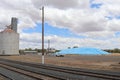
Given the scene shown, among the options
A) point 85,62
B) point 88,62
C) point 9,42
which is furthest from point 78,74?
point 9,42

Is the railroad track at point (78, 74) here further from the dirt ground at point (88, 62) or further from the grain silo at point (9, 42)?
the grain silo at point (9, 42)

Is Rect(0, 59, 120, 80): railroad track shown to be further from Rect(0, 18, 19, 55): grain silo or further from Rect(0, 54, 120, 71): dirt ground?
Rect(0, 18, 19, 55): grain silo

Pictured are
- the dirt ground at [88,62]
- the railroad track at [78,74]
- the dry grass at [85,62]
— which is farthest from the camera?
the dry grass at [85,62]

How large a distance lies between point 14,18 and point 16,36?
778 centimetres

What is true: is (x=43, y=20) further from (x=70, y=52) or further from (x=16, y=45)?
(x=70, y=52)

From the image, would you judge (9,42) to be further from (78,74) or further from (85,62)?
(78,74)

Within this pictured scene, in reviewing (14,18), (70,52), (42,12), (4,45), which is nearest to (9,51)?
(4,45)

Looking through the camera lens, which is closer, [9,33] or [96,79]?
[96,79]

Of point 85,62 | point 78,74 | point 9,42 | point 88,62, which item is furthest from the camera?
point 9,42

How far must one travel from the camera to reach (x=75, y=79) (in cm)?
2027

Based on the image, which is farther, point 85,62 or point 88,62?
point 85,62

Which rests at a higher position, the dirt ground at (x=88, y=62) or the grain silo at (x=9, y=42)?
the grain silo at (x=9, y=42)

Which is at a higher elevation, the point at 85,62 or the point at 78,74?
the point at 85,62

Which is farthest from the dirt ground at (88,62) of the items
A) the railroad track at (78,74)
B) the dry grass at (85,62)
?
the railroad track at (78,74)
